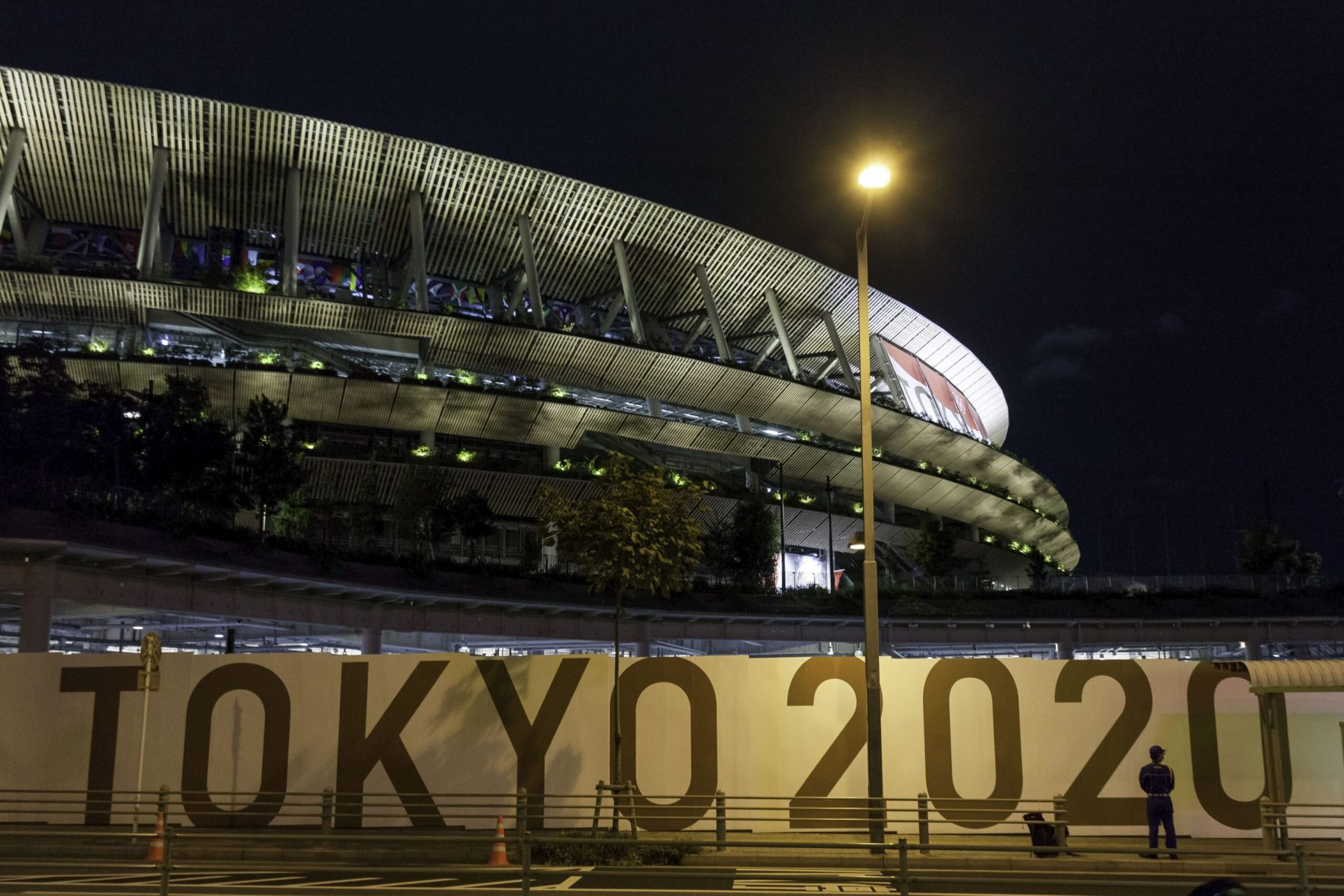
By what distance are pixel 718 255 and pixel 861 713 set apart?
45456 millimetres

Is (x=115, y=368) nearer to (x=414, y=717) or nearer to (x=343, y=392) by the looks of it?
(x=343, y=392)

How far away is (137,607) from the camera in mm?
34969

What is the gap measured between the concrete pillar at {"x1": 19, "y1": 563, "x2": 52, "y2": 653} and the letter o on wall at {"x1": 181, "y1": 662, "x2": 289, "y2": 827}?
14.6 metres

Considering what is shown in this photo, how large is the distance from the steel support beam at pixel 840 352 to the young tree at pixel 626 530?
44832 millimetres

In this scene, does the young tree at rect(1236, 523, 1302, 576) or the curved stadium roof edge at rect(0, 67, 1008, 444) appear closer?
the curved stadium roof edge at rect(0, 67, 1008, 444)

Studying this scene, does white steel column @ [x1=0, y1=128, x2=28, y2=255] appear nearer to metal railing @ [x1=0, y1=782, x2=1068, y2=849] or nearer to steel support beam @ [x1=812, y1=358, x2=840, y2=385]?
metal railing @ [x1=0, y1=782, x2=1068, y2=849]

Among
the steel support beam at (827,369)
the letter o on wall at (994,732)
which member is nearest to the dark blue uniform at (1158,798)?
the letter o on wall at (994,732)

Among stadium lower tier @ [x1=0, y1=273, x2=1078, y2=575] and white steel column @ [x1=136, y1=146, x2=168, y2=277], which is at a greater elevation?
white steel column @ [x1=136, y1=146, x2=168, y2=277]

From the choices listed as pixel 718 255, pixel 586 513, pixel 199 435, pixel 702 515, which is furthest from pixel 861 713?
pixel 718 255

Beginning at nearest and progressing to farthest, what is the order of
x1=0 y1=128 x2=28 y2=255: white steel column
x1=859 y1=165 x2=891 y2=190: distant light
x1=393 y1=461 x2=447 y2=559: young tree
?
x1=859 y1=165 x2=891 y2=190: distant light → x1=0 y1=128 x2=28 y2=255: white steel column → x1=393 y1=461 x2=447 y2=559: young tree

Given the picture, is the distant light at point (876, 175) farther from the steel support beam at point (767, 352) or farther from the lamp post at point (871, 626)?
the steel support beam at point (767, 352)

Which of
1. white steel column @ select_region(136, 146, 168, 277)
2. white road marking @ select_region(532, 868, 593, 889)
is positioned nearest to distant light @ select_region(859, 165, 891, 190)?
white road marking @ select_region(532, 868, 593, 889)

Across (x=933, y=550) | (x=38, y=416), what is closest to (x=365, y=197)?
(x=38, y=416)

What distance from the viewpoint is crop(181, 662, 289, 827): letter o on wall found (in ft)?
59.3
